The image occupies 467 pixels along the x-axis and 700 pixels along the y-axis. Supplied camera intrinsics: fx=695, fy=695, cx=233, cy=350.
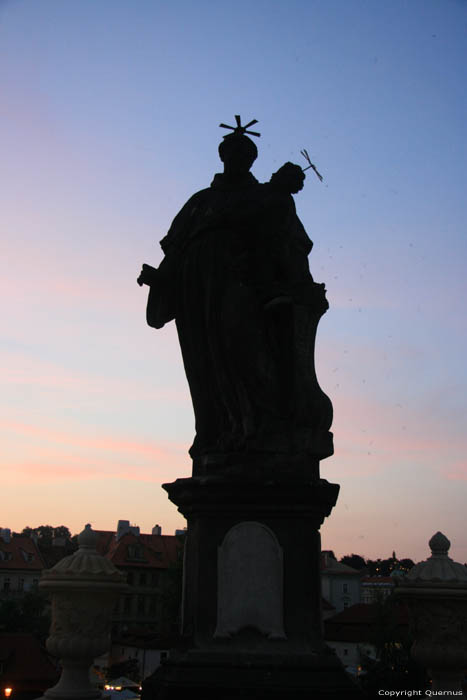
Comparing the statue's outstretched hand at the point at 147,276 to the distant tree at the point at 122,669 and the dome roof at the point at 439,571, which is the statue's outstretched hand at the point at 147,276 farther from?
the distant tree at the point at 122,669

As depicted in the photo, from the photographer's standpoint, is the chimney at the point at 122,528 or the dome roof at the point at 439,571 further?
the chimney at the point at 122,528

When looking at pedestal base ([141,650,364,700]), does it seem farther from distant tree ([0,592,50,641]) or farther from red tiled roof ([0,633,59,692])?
distant tree ([0,592,50,641])

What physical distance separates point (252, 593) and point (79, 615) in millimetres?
1288

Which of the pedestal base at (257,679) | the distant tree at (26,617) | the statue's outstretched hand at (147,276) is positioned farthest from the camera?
the distant tree at (26,617)

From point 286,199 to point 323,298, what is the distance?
95 cm

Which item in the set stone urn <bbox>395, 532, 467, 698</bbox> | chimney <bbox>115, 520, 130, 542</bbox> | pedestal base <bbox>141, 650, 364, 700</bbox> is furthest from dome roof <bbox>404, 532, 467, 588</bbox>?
chimney <bbox>115, 520, 130, 542</bbox>

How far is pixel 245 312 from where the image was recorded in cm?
561

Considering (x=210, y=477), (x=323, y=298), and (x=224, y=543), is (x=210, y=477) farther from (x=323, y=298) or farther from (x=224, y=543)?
(x=323, y=298)

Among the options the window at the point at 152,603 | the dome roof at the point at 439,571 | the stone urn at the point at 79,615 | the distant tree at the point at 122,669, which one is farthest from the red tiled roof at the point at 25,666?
the window at the point at 152,603

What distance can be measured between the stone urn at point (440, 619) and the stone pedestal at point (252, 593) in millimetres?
717

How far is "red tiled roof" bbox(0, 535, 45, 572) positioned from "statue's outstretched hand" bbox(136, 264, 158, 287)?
54.8 m

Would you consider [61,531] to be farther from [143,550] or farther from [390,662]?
[390,662]

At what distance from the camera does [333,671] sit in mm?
4633

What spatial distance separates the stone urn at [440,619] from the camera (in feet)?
16.4
